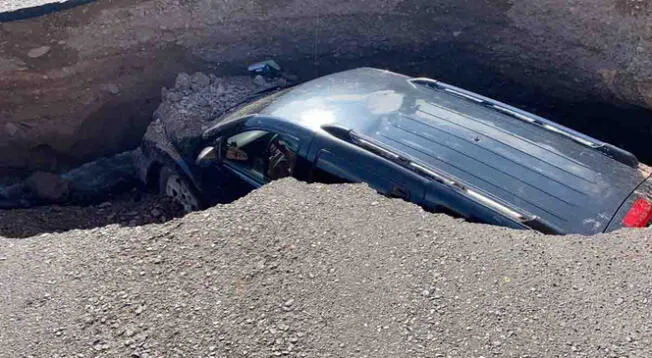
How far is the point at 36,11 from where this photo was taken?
7.99m

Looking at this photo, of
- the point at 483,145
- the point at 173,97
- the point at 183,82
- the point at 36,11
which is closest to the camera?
the point at 483,145

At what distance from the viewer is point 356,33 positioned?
9.16m

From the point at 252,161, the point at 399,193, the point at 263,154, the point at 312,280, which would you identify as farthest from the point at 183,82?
the point at 312,280

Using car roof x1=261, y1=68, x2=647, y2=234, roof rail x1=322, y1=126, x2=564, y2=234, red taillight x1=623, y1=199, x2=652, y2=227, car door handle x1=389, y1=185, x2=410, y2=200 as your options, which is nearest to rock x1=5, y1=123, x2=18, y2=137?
car roof x1=261, y1=68, x2=647, y2=234

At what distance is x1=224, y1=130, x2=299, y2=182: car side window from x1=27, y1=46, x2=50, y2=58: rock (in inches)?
118

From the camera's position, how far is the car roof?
539 cm

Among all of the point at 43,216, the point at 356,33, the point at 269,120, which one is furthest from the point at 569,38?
the point at 43,216

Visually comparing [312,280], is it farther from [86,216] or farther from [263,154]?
[86,216]

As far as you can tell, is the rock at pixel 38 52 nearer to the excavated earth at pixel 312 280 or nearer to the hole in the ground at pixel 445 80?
the excavated earth at pixel 312 280

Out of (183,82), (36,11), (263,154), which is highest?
(36,11)

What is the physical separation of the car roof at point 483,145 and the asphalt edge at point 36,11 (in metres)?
3.13

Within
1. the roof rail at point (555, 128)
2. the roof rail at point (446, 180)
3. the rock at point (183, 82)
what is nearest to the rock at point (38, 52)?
the rock at point (183, 82)

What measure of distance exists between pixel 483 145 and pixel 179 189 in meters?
3.41

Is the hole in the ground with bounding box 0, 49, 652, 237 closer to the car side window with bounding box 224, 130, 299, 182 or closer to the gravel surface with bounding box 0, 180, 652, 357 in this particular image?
the car side window with bounding box 224, 130, 299, 182
